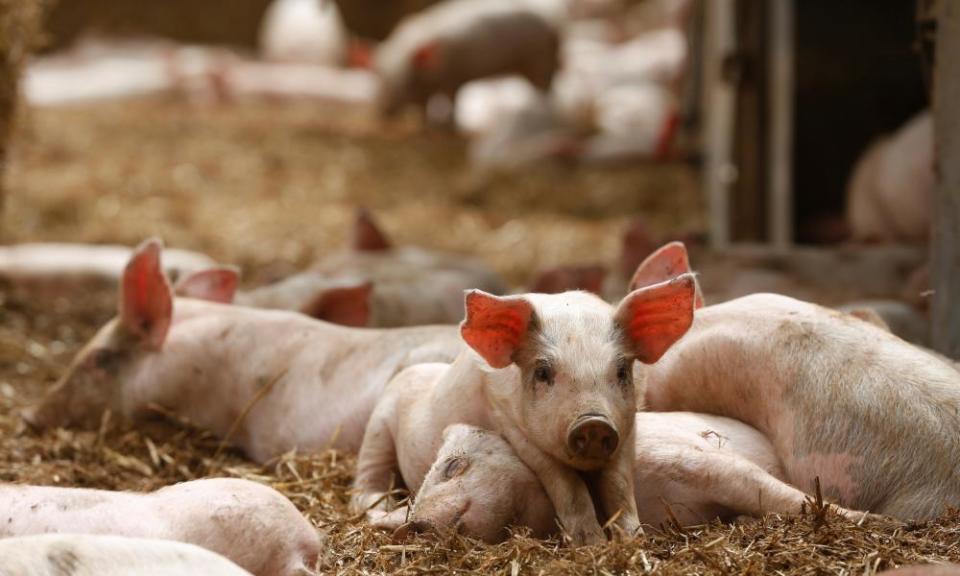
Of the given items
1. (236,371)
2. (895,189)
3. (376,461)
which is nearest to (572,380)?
(376,461)

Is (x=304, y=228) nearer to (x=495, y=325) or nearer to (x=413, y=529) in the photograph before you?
(x=495, y=325)

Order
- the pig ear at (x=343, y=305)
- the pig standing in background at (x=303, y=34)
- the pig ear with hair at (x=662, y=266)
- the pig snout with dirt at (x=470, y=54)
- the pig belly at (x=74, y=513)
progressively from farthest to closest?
the pig standing in background at (x=303, y=34) < the pig snout with dirt at (x=470, y=54) < the pig ear at (x=343, y=305) < the pig ear with hair at (x=662, y=266) < the pig belly at (x=74, y=513)

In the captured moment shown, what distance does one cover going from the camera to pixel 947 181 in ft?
15.9

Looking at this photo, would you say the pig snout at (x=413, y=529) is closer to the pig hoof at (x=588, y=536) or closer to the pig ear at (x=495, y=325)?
the pig hoof at (x=588, y=536)

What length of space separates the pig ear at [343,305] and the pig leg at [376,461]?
1.34m

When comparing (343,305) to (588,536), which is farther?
(343,305)

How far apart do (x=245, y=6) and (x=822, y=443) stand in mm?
18344

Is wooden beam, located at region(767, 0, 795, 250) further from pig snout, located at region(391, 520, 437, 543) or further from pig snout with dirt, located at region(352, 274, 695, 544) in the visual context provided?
pig snout, located at region(391, 520, 437, 543)

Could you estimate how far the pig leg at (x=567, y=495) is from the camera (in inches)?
131

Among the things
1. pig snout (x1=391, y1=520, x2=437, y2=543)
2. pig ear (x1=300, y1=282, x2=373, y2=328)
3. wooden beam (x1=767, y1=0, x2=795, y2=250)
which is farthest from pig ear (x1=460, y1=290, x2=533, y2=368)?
wooden beam (x1=767, y1=0, x2=795, y2=250)

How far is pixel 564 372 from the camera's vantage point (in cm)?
334

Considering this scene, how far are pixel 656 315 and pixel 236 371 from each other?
1821mm

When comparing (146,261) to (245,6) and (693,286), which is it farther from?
(245,6)

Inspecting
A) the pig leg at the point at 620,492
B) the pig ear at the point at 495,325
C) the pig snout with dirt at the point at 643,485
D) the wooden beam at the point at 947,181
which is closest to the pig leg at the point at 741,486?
the pig snout with dirt at the point at 643,485
